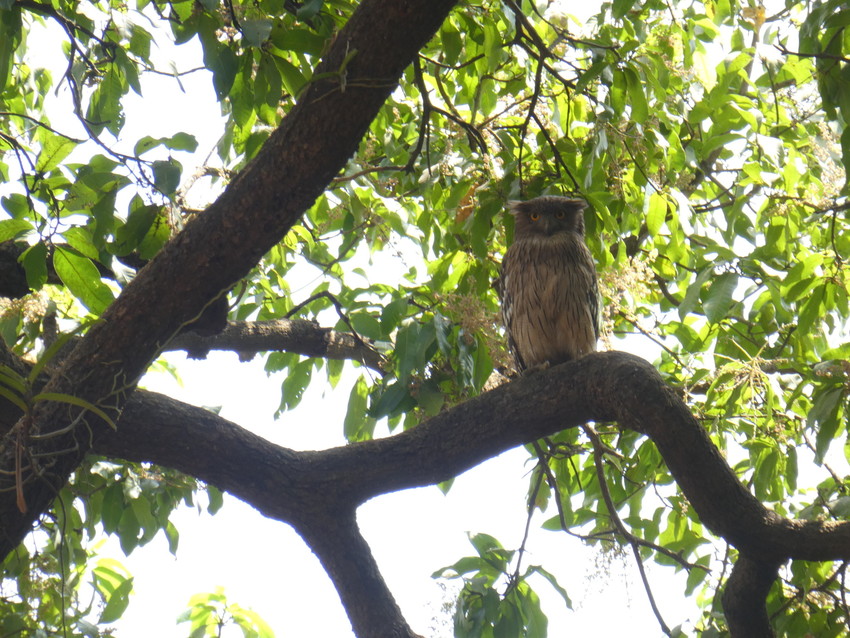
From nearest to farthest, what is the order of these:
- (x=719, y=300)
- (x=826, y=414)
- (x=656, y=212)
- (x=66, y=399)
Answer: (x=66, y=399) → (x=826, y=414) → (x=719, y=300) → (x=656, y=212)

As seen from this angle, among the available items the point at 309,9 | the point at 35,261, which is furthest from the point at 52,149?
the point at 309,9

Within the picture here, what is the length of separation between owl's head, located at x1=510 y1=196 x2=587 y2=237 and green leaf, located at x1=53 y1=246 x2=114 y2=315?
2210 millimetres

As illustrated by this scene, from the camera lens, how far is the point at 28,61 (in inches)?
171

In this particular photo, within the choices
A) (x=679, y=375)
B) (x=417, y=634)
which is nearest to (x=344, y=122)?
(x=417, y=634)

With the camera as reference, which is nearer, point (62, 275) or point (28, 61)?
point (62, 275)

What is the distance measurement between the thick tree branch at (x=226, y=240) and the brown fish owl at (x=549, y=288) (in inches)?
65.5

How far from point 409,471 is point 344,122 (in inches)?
48.8

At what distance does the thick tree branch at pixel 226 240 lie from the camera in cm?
228

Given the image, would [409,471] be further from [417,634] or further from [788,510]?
[788,510]

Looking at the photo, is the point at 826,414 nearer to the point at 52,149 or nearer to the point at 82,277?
the point at 82,277

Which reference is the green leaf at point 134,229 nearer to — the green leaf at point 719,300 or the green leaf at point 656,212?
the green leaf at point 656,212

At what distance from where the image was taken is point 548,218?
419cm

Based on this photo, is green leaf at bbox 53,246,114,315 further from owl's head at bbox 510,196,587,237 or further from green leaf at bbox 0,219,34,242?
owl's head at bbox 510,196,587,237

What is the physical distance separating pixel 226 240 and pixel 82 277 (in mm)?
458
